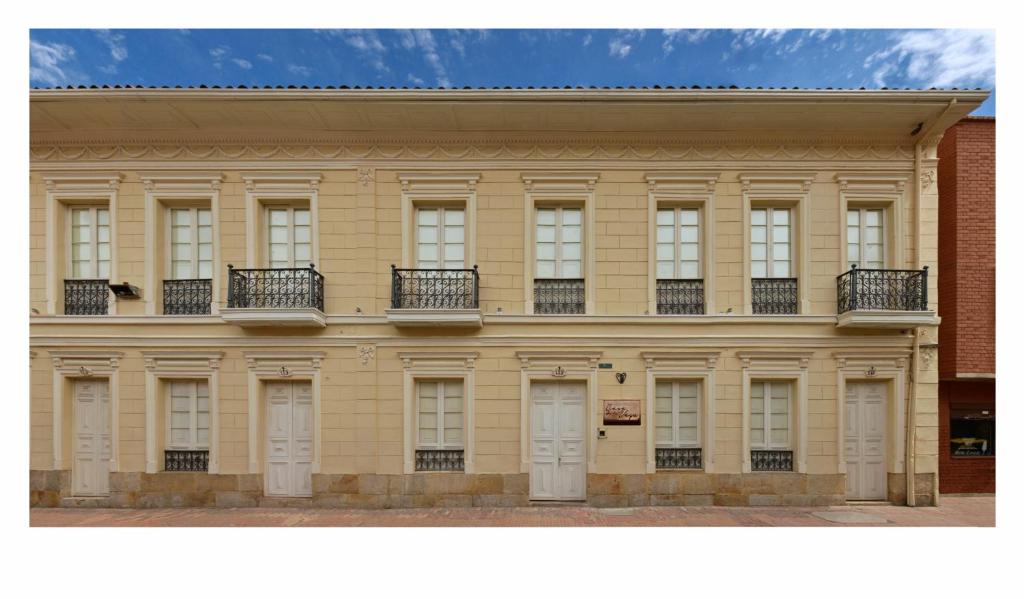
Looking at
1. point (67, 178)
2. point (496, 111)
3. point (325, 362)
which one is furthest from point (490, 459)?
point (67, 178)

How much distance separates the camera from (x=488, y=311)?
8641mm

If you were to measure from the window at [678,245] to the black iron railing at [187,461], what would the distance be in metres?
A: 9.46

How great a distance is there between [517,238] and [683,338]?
3685 mm

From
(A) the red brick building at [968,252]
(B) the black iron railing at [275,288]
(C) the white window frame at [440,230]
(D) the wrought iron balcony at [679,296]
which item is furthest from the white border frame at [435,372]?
(A) the red brick building at [968,252]

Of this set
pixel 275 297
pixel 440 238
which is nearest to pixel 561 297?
pixel 440 238

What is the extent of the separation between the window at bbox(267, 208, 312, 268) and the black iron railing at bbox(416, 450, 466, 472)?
4350 mm

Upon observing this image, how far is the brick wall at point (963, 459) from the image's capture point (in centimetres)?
906

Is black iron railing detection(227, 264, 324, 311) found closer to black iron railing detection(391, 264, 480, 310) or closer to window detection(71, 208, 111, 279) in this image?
black iron railing detection(391, 264, 480, 310)

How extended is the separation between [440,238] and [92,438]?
25.4ft

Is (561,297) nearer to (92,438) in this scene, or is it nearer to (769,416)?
(769,416)

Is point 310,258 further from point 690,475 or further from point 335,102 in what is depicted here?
point 690,475

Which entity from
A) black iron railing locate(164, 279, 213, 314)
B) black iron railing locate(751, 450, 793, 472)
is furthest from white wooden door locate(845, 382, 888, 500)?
black iron railing locate(164, 279, 213, 314)

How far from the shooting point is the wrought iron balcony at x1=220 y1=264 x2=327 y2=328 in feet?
27.0

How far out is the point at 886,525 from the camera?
7.63 metres
